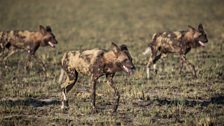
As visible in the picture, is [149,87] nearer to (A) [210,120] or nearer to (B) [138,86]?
(B) [138,86]

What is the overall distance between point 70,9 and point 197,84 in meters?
38.8

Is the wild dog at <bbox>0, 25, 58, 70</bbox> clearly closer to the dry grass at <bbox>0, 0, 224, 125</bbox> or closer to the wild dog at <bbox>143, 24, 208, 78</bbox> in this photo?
the dry grass at <bbox>0, 0, 224, 125</bbox>

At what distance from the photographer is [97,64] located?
10953mm

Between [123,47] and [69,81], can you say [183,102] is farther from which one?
[69,81]

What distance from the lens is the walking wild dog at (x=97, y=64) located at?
10.6 m

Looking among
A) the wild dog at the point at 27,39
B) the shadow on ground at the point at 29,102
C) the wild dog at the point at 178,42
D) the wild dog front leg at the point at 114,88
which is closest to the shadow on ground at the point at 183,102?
the wild dog front leg at the point at 114,88

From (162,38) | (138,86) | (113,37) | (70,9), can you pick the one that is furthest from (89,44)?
(70,9)

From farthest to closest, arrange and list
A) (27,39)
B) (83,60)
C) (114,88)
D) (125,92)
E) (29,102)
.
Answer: (27,39) → (125,92) → (29,102) → (83,60) → (114,88)

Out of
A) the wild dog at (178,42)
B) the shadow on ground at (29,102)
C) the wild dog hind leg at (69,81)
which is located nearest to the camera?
the wild dog hind leg at (69,81)

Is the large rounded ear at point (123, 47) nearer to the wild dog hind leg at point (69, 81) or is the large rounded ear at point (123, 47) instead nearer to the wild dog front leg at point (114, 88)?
the wild dog front leg at point (114, 88)

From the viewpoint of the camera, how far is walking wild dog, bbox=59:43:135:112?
10.6 meters

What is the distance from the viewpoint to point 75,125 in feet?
32.2

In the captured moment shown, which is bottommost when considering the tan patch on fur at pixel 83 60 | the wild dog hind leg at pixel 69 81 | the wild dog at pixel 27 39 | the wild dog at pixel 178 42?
the wild dog hind leg at pixel 69 81

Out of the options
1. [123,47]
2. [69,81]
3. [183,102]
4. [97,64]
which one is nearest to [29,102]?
[69,81]
